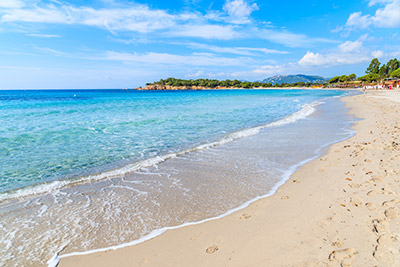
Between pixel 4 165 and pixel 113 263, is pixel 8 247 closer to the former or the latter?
pixel 113 263

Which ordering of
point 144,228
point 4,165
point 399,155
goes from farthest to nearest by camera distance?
1. point 4,165
2. point 399,155
3. point 144,228

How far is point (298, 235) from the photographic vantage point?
3559 mm

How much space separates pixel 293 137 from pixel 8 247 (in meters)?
11.6

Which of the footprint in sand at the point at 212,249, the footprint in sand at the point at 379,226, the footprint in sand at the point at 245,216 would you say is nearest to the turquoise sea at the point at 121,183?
the footprint in sand at the point at 245,216

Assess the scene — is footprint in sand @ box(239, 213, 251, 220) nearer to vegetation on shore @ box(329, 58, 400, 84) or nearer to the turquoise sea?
the turquoise sea

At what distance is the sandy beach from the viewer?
3061 millimetres

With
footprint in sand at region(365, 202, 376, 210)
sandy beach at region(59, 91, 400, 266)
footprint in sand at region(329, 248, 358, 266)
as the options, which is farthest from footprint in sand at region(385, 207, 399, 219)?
footprint in sand at region(329, 248, 358, 266)

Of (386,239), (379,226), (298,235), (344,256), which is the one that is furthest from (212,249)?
(379,226)

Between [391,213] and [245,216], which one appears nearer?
[391,213]

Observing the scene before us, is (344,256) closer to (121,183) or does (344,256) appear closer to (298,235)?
(298,235)

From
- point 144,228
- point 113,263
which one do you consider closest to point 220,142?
point 144,228

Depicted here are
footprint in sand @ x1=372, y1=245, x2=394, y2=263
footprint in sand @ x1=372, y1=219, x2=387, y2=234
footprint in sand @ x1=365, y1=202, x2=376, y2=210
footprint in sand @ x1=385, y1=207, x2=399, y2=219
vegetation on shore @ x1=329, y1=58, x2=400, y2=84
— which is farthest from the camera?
vegetation on shore @ x1=329, y1=58, x2=400, y2=84

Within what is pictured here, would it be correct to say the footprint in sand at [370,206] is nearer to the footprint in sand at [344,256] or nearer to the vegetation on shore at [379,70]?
the footprint in sand at [344,256]

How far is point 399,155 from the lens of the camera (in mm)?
6902
